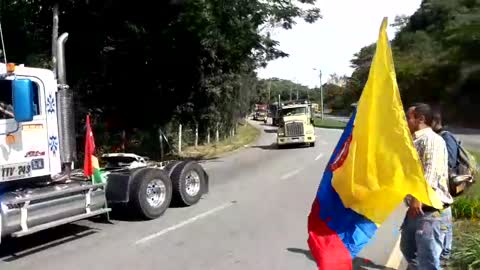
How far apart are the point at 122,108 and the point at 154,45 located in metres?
3.22

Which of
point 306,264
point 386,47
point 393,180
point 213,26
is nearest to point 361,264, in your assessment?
point 306,264

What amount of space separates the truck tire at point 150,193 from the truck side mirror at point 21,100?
2458 mm

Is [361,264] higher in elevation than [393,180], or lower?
lower

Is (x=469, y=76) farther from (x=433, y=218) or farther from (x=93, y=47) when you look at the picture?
(x=433, y=218)

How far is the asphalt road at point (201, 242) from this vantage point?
6.80m

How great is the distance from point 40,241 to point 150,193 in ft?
6.48

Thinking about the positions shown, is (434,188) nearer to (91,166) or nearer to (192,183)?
(91,166)

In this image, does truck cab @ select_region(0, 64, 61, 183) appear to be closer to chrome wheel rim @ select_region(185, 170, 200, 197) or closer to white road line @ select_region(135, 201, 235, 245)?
white road line @ select_region(135, 201, 235, 245)

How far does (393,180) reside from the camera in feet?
14.0

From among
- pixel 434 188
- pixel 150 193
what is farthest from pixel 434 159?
pixel 150 193

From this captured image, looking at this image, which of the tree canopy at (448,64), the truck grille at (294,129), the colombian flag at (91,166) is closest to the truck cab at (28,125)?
the colombian flag at (91,166)

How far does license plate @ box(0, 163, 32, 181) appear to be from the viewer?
23.5 ft

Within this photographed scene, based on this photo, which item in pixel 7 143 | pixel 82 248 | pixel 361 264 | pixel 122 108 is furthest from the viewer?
pixel 122 108

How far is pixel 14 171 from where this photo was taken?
24.0 feet
